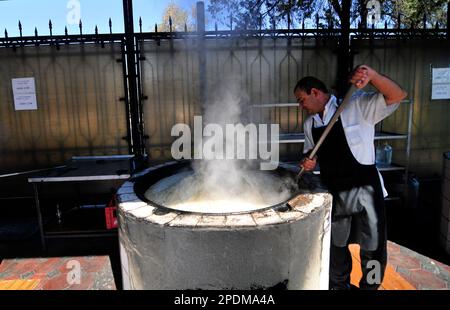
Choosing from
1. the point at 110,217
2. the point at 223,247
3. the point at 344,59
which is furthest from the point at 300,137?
the point at 223,247

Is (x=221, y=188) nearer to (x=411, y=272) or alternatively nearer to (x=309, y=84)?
(x=309, y=84)

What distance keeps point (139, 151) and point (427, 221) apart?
483 centimetres

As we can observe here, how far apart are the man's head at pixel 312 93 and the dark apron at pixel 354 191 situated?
0.21m

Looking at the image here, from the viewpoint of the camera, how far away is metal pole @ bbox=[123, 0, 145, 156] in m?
5.32

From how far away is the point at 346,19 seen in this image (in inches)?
219

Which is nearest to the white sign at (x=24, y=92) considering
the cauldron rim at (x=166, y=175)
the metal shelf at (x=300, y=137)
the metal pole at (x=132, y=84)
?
the metal pole at (x=132, y=84)

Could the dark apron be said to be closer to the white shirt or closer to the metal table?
the white shirt

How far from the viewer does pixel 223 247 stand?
2.12 metres

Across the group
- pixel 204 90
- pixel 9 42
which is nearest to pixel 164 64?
pixel 204 90

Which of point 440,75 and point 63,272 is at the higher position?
point 440,75

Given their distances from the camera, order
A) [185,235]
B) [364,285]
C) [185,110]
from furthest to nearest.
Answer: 1. [185,110]
2. [364,285]
3. [185,235]

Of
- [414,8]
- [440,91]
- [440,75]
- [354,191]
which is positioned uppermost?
[414,8]

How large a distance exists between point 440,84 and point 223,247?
6.12 m
